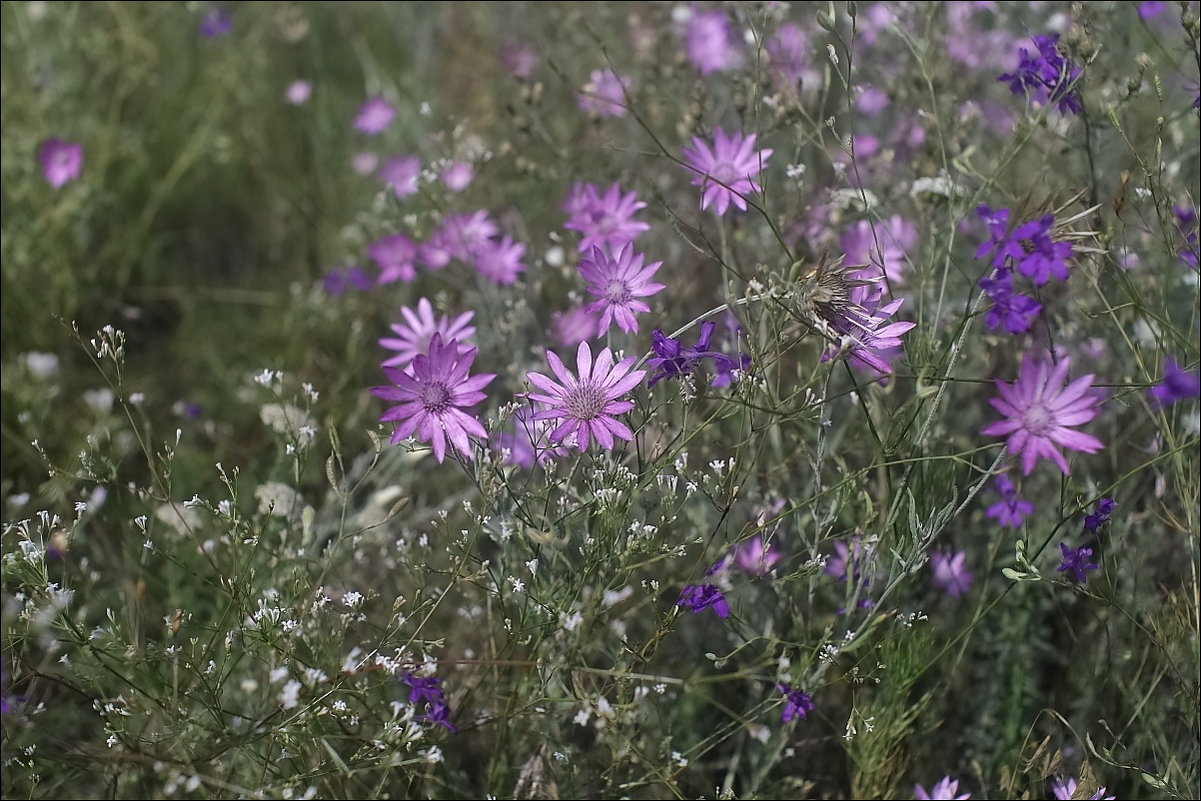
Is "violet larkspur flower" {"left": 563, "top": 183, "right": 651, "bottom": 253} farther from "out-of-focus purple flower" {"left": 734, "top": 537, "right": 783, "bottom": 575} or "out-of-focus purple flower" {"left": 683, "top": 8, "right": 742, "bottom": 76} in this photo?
"out-of-focus purple flower" {"left": 683, "top": 8, "right": 742, "bottom": 76}

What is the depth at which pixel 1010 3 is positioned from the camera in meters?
2.87

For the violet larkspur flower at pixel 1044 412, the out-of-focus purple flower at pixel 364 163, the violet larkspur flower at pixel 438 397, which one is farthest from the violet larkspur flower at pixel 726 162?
the out-of-focus purple flower at pixel 364 163

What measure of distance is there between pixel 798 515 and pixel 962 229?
124 cm

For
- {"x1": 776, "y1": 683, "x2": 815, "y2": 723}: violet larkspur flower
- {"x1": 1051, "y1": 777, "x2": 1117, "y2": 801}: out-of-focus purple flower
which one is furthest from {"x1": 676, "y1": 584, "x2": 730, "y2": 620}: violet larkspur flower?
{"x1": 1051, "y1": 777, "x2": 1117, "y2": 801}: out-of-focus purple flower

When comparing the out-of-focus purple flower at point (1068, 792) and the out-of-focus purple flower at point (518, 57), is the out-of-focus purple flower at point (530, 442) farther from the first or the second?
the out-of-focus purple flower at point (518, 57)

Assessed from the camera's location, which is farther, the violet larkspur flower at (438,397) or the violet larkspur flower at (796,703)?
the violet larkspur flower at (796,703)

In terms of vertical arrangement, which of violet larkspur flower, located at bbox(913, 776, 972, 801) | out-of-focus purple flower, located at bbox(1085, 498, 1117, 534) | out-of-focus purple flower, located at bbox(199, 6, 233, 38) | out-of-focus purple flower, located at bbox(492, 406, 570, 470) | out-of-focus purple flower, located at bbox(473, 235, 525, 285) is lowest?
violet larkspur flower, located at bbox(913, 776, 972, 801)

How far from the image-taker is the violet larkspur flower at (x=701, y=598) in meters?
1.77

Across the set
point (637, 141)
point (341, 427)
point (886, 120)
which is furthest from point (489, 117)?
point (886, 120)

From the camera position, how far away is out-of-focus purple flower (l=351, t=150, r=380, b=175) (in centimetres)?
372

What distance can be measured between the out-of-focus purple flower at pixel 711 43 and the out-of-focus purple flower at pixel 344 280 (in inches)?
49.2

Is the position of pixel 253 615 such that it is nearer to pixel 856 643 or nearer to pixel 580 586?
pixel 580 586

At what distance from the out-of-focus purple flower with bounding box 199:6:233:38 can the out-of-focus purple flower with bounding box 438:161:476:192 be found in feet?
4.31

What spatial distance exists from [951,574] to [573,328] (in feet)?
3.25
